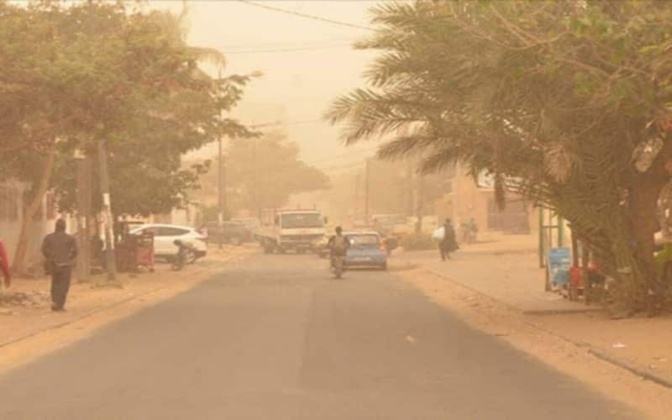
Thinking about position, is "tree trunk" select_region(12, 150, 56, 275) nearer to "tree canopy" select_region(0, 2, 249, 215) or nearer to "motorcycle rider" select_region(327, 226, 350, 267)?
"tree canopy" select_region(0, 2, 249, 215)

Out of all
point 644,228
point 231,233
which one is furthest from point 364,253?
point 231,233

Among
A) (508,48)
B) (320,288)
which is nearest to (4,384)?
(508,48)

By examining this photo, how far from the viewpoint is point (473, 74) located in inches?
752

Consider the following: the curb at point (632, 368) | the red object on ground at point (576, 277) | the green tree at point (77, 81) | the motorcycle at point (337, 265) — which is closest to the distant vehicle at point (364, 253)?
the motorcycle at point (337, 265)

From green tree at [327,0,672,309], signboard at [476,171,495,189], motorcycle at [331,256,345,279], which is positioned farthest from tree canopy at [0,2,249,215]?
motorcycle at [331,256,345,279]

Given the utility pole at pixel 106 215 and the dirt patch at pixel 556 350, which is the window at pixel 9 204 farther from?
the dirt patch at pixel 556 350

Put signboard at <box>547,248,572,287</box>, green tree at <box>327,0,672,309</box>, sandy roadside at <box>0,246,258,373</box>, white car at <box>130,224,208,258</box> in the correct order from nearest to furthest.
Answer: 1. green tree at <box>327,0,672,309</box>
2. sandy roadside at <box>0,246,258,373</box>
3. signboard at <box>547,248,572,287</box>
4. white car at <box>130,224,208,258</box>

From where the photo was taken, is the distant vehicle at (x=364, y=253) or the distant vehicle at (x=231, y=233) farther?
the distant vehicle at (x=231, y=233)

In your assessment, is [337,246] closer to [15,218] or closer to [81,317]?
[15,218]

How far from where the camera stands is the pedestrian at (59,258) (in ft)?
79.3

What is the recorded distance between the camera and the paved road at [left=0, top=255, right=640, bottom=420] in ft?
37.0

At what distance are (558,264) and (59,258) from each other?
36.7 feet

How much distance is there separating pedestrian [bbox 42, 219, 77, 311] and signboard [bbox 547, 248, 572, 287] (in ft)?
34.7

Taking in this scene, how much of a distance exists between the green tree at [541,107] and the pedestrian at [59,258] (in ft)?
20.3
